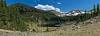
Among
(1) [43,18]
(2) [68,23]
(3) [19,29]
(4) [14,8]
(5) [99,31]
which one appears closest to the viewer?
(5) [99,31]

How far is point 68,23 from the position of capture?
574 inches

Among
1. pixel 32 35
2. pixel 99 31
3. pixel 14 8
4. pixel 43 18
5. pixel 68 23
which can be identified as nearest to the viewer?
pixel 32 35

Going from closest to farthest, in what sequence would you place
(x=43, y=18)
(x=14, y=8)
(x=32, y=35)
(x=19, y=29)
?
(x=32, y=35) → (x=19, y=29) → (x=14, y=8) → (x=43, y=18)

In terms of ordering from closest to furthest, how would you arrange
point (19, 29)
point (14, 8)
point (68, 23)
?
point (19, 29) → point (14, 8) → point (68, 23)

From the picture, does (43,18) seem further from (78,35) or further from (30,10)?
(78,35)

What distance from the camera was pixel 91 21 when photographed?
13352 mm

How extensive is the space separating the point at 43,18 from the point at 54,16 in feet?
5.66

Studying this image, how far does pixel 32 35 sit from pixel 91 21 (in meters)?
4.73

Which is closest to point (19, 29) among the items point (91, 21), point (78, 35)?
point (78, 35)

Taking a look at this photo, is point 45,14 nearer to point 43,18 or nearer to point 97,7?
point 43,18

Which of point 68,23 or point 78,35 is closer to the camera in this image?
point 78,35

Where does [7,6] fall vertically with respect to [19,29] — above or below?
above

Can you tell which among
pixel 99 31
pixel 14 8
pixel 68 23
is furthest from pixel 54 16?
pixel 99 31

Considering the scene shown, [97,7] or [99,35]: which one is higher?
[97,7]
